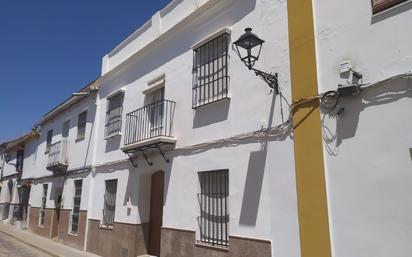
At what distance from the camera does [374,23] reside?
4750 mm

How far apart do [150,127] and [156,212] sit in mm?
2211

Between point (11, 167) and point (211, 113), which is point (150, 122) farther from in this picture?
point (11, 167)

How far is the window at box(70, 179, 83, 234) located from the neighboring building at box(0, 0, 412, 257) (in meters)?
1.22

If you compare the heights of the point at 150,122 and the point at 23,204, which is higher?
the point at 150,122

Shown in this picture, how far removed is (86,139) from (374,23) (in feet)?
35.3

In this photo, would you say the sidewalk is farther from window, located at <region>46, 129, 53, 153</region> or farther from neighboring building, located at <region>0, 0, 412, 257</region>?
window, located at <region>46, 129, 53, 153</region>

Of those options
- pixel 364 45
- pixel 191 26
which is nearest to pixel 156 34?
pixel 191 26

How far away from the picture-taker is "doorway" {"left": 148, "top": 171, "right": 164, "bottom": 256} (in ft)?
30.1

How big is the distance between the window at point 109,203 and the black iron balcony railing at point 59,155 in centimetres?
418

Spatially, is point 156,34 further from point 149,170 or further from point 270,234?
point 270,234

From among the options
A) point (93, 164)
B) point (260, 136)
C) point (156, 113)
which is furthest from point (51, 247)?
point (260, 136)

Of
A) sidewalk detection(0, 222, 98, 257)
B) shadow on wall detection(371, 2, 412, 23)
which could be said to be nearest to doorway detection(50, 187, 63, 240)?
sidewalk detection(0, 222, 98, 257)

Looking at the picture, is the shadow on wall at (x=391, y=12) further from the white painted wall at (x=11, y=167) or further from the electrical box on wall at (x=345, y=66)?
the white painted wall at (x=11, y=167)

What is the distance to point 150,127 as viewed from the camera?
367 inches
